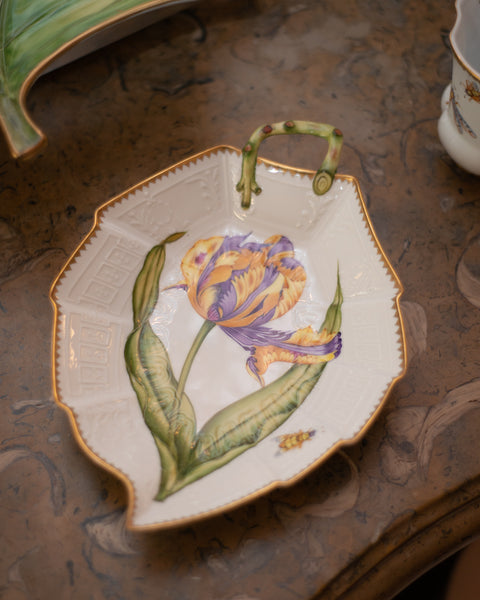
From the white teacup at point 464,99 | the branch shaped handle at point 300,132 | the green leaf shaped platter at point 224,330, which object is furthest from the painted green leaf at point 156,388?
the white teacup at point 464,99

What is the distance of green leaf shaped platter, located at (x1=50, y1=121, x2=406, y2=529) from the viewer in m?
0.57

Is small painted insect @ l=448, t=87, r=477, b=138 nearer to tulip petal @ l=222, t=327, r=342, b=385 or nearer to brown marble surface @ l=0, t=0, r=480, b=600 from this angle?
brown marble surface @ l=0, t=0, r=480, b=600

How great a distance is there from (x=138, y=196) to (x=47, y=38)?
229mm

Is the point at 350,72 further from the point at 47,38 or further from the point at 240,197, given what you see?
the point at 47,38

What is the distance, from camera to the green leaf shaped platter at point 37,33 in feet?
2.17

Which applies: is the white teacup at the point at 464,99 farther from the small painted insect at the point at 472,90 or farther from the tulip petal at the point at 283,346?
the tulip petal at the point at 283,346

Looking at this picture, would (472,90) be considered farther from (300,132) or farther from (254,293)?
(254,293)

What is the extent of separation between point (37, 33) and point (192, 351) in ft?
1.45

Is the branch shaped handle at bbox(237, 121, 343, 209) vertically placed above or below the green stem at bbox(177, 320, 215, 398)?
above

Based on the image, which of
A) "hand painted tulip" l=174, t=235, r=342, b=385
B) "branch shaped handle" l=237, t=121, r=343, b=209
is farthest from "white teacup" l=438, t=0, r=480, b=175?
"hand painted tulip" l=174, t=235, r=342, b=385

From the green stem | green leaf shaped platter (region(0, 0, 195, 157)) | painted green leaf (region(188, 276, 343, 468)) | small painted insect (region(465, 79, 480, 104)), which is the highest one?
green leaf shaped platter (region(0, 0, 195, 157))

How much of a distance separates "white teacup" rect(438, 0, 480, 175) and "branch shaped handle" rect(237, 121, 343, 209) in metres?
0.15

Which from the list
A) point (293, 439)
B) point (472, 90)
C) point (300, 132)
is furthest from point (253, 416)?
point (472, 90)

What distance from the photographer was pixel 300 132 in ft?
2.26
